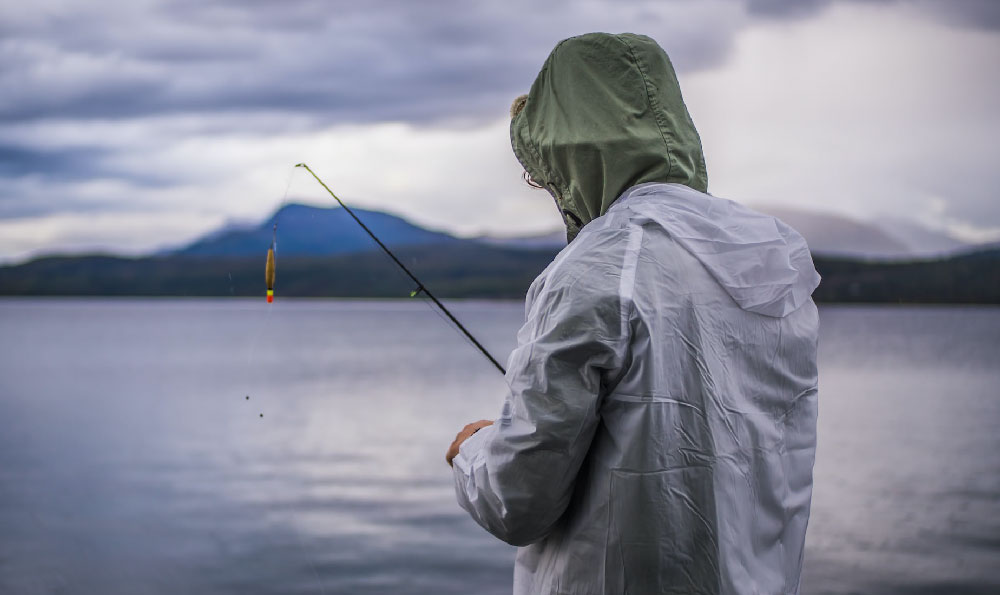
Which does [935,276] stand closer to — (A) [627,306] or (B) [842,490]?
(B) [842,490]

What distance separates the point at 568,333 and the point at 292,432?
60.5 feet

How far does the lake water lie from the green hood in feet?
21.9

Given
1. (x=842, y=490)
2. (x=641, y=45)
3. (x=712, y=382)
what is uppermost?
(x=641, y=45)

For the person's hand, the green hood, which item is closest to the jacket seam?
the green hood

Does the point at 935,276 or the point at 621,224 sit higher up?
the point at 621,224

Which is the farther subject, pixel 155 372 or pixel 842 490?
pixel 155 372

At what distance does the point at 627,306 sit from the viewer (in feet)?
5.29

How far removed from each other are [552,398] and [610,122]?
60cm

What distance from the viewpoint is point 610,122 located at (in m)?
1.85

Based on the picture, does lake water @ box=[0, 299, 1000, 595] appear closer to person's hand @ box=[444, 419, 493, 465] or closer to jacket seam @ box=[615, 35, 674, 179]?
person's hand @ box=[444, 419, 493, 465]

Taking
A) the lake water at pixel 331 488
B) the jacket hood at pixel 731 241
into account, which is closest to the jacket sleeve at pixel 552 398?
the jacket hood at pixel 731 241

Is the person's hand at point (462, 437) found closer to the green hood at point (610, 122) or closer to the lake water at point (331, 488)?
the green hood at point (610, 122)

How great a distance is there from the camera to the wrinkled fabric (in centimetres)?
163

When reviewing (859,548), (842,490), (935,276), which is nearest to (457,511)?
(859,548)
